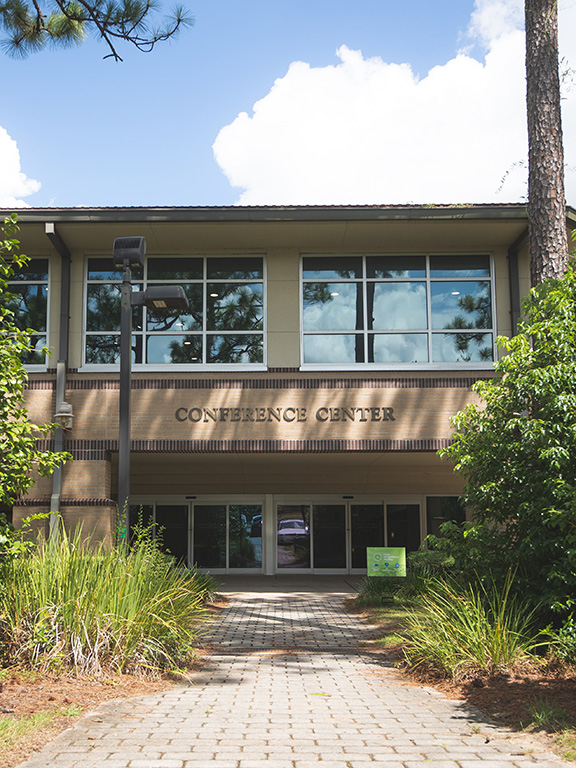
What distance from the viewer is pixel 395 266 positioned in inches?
691

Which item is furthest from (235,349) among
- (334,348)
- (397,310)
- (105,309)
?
(397,310)

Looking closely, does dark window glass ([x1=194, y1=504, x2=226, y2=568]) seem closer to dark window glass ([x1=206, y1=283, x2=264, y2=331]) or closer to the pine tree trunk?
dark window glass ([x1=206, y1=283, x2=264, y2=331])

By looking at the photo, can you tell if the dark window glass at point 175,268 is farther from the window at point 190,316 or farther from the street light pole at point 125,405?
the street light pole at point 125,405

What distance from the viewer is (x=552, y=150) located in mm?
11148

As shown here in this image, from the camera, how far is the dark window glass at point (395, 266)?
1750 centimetres

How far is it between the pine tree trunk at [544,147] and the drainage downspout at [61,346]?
9.80m

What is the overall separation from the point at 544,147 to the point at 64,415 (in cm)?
1028

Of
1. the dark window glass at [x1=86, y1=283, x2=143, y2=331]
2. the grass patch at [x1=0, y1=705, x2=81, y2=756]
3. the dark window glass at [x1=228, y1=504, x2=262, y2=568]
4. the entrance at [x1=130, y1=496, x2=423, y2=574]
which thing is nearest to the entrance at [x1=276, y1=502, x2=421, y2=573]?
the entrance at [x1=130, y1=496, x2=423, y2=574]

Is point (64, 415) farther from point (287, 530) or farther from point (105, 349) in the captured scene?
point (287, 530)

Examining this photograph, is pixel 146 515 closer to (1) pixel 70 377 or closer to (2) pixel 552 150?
(1) pixel 70 377

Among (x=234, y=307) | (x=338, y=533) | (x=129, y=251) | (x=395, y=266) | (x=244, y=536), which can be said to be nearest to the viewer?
(x=129, y=251)

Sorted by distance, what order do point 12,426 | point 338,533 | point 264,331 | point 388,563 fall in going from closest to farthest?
point 12,426
point 388,563
point 264,331
point 338,533

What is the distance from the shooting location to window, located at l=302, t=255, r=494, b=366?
56.2 ft

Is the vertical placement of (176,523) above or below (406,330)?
below
